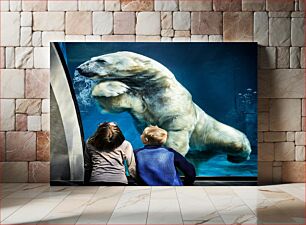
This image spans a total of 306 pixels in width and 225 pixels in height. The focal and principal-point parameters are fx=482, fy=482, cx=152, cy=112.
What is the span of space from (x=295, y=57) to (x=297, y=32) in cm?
29

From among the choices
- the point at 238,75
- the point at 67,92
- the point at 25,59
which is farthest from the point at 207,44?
the point at 25,59

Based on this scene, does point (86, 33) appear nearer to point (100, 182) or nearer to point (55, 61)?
point (55, 61)

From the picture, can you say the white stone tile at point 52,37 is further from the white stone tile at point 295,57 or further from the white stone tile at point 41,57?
the white stone tile at point 295,57

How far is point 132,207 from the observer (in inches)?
162

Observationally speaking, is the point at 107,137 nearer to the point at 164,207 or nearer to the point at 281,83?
the point at 164,207

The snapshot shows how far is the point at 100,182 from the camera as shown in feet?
17.7

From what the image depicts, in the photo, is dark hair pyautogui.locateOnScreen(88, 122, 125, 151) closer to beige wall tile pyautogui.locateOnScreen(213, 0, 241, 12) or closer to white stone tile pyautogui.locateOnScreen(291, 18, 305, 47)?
beige wall tile pyautogui.locateOnScreen(213, 0, 241, 12)

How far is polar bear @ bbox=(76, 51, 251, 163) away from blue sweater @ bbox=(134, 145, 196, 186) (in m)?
0.11

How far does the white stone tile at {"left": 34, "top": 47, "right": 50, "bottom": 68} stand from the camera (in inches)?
218

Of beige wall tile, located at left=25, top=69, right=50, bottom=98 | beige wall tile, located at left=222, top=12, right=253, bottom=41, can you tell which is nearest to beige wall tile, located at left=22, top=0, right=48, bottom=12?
beige wall tile, located at left=25, top=69, right=50, bottom=98

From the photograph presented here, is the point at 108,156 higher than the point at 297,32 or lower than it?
lower

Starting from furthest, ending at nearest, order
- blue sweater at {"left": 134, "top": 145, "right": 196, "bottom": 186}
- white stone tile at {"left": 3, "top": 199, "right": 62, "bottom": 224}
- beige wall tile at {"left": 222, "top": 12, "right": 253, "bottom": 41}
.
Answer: beige wall tile at {"left": 222, "top": 12, "right": 253, "bottom": 41} < blue sweater at {"left": 134, "top": 145, "right": 196, "bottom": 186} < white stone tile at {"left": 3, "top": 199, "right": 62, "bottom": 224}

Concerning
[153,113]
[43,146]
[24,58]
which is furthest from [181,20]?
[43,146]

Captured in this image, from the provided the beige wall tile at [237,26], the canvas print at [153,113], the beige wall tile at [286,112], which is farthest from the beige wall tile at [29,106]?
the beige wall tile at [286,112]
